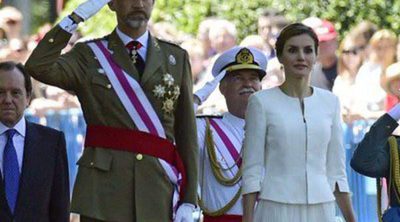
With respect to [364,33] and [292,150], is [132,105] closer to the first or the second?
[292,150]

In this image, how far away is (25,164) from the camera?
9.29 meters

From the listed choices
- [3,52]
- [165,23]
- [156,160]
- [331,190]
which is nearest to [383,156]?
[331,190]

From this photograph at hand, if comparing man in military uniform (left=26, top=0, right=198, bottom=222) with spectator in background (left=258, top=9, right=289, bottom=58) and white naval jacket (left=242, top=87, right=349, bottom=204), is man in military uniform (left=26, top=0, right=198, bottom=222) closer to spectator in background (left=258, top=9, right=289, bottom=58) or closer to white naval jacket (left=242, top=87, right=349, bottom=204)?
white naval jacket (left=242, top=87, right=349, bottom=204)

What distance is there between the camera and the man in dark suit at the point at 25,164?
923cm

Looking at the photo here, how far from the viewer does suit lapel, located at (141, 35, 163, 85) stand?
9031mm

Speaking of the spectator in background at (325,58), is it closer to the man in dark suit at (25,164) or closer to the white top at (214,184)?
the white top at (214,184)

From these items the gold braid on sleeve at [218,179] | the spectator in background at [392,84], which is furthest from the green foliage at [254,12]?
the gold braid on sleeve at [218,179]

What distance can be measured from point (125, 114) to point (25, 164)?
690mm

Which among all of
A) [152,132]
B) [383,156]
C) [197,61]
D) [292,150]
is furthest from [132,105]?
[197,61]

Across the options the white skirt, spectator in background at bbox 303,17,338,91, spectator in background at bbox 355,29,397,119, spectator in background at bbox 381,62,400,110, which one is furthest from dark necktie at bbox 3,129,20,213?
spectator in background at bbox 303,17,338,91

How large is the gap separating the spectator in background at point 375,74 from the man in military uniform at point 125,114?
548cm

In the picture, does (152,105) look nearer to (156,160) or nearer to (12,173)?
(156,160)

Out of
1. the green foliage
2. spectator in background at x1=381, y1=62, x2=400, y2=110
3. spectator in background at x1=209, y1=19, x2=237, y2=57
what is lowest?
spectator in background at x1=381, y1=62, x2=400, y2=110

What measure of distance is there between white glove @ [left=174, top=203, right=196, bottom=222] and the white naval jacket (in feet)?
1.00
